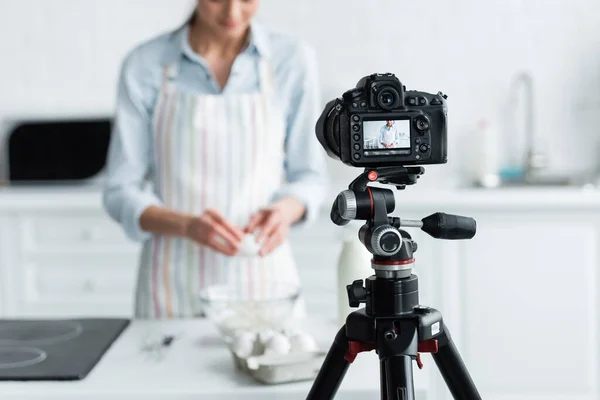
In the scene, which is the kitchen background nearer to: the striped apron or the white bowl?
the striped apron

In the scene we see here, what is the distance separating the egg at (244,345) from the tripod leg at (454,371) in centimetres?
34

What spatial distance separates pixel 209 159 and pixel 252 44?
0.29 meters

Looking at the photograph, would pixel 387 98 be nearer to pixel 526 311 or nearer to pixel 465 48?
pixel 526 311

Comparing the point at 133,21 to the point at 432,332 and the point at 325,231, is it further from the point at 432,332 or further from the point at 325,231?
the point at 432,332

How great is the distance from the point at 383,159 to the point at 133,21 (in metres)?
2.58

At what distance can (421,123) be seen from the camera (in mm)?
1062

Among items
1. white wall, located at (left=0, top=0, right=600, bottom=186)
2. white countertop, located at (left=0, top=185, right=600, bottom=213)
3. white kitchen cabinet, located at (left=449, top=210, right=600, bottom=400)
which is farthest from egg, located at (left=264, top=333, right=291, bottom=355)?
white wall, located at (left=0, top=0, right=600, bottom=186)

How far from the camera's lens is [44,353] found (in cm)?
145

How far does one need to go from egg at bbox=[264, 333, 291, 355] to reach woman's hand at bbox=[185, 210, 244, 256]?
39cm

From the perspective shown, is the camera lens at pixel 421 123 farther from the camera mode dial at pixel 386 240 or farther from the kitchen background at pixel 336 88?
the kitchen background at pixel 336 88

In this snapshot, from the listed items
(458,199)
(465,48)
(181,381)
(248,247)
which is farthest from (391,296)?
(465,48)

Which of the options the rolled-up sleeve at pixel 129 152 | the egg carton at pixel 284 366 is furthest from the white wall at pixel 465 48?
the egg carton at pixel 284 366

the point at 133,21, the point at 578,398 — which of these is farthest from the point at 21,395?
the point at 133,21

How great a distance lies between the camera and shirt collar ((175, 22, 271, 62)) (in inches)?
78.1
